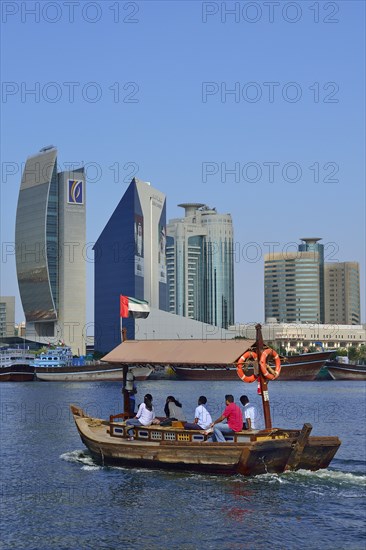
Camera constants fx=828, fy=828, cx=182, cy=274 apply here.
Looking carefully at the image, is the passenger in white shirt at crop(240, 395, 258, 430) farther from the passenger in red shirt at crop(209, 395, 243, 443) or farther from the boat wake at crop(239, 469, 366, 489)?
the boat wake at crop(239, 469, 366, 489)

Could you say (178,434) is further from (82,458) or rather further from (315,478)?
(82,458)

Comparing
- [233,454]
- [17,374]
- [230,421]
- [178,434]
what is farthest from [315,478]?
[17,374]

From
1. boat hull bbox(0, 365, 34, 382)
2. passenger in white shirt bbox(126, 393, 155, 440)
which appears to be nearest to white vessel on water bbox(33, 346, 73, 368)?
boat hull bbox(0, 365, 34, 382)

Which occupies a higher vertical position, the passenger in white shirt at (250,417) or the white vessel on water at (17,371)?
the passenger in white shirt at (250,417)

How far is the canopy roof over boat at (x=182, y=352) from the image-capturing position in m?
29.8

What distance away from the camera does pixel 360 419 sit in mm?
57219

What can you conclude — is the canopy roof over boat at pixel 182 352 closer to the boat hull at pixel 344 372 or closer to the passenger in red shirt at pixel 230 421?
the passenger in red shirt at pixel 230 421

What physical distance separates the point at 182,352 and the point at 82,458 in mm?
6738

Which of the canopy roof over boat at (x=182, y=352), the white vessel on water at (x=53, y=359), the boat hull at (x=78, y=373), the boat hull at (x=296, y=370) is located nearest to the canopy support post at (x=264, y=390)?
the canopy roof over boat at (x=182, y=352)

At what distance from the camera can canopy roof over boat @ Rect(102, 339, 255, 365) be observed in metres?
29.8

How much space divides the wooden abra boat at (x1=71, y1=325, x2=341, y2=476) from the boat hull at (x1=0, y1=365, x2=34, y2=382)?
358 feet

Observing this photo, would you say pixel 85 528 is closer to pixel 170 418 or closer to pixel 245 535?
pixel 245 535

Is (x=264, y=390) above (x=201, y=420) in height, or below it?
above

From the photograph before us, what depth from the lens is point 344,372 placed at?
145125 millimetres
